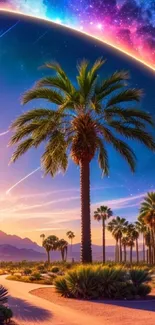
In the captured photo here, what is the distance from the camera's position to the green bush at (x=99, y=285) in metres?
14.8

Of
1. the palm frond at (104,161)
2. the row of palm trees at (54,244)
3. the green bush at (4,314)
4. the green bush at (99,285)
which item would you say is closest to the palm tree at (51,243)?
the row of palm trees at (54,244)

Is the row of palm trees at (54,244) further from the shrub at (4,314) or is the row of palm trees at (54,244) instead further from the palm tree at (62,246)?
the shrub at (4,314)

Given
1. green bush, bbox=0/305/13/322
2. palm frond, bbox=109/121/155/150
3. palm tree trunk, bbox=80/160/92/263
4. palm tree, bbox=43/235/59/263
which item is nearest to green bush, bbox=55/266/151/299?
palm tree trunk, bbox=80/160/92/263

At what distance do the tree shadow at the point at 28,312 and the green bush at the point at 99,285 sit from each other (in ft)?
6.28

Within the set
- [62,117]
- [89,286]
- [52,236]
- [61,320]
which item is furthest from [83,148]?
[52,236]

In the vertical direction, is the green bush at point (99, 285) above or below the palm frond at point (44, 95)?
below

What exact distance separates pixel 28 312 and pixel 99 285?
159 inches

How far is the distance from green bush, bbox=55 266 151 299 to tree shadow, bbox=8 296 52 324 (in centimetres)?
191

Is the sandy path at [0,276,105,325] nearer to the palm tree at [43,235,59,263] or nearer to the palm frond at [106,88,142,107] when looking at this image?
the palm frond at [106,88,142,107]

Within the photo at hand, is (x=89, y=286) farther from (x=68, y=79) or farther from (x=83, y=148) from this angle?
(x=68, y=79)

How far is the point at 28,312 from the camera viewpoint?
37.1ft

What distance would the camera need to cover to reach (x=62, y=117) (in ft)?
68.0

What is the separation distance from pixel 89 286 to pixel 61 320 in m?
4.79

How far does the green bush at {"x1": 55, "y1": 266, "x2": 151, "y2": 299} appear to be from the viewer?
1476cm
